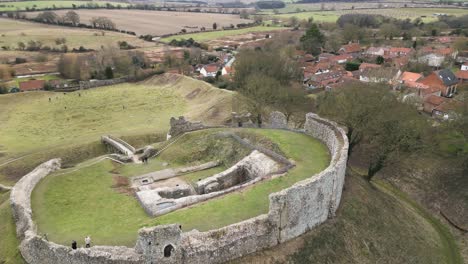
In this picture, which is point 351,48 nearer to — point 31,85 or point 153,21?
point 31,85

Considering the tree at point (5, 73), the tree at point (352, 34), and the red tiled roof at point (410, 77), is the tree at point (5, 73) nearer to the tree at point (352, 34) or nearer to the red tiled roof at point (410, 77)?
the red tiled roof at point (410, 77)

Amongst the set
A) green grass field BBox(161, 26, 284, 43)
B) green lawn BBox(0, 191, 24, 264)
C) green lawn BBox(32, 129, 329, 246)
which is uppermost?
green lawn BBox(32, 129, 329, 246)

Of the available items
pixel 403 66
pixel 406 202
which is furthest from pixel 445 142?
pixel 403 66

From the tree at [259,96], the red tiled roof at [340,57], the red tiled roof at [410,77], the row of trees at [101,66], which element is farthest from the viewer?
the red tiled roof at [340,57]

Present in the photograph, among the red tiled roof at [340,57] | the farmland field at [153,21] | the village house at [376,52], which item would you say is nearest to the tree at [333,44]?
the village house at [376,52]

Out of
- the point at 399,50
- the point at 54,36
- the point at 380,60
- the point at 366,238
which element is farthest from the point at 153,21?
the point at 366,238

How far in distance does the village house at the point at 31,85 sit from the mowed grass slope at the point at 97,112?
12.0ft

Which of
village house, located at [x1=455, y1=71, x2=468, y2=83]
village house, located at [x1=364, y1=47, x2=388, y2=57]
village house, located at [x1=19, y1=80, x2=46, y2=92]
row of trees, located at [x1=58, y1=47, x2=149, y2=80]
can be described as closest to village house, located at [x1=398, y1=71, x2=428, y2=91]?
village house, located at [x1=455, y1=71, x2=468, y2=83]

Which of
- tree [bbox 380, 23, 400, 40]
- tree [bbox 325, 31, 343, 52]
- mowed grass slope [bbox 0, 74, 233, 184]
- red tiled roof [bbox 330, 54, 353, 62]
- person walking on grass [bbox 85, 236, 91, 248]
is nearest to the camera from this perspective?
person walking on grass [bbox 85, 236, 91, 248]

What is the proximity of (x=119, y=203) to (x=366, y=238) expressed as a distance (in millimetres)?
14932

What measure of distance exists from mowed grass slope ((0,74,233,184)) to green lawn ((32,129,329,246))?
11.4 meters

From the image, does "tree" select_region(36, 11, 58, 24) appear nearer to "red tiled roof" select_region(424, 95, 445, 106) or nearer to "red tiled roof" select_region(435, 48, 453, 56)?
"red tiled roof" select_region(435, 48, 453, 56)

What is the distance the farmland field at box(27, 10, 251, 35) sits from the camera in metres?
135

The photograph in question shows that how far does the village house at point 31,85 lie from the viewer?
66688 mm
